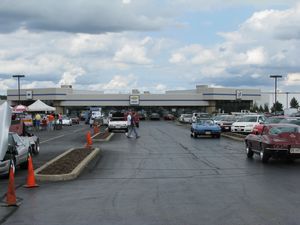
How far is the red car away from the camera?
1878 cm

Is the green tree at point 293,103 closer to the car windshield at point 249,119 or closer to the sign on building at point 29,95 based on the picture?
the sign on building at point 29,95

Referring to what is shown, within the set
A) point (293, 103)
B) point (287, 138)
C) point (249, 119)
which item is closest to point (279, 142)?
point (287, 138)

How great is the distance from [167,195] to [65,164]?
660cm

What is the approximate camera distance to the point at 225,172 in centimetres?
1625

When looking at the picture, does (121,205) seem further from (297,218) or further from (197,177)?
(197,177)

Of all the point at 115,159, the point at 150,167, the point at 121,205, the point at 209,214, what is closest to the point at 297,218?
the point at 209,214

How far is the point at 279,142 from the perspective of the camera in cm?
1886

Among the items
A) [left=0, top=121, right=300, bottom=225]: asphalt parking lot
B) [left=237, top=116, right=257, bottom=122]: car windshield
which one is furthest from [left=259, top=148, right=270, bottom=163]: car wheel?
[left=237, top=116, right=257, bottom=122]: car windshield

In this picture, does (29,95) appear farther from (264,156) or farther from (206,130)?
(264,156)

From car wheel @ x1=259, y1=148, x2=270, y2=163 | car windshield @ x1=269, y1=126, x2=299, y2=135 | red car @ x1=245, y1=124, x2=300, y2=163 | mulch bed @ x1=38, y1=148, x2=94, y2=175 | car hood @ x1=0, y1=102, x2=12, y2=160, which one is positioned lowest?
mulch bed @ x1=38, y1=148, x2=94, y2=175

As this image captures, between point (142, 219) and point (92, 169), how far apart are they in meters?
8.42

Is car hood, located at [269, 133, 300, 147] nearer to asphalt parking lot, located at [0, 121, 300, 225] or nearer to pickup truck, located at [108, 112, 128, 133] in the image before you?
asphalt parking lot, located at [0, 121, 300, 225]

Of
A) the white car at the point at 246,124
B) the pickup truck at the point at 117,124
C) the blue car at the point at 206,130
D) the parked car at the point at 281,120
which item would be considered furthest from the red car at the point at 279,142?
the pickup truck at the point at 117,124

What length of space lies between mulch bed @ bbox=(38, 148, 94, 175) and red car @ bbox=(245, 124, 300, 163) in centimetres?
658
